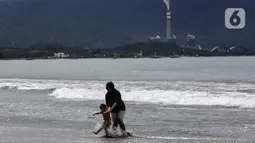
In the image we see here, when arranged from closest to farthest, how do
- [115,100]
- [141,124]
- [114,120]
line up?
1. [115,100]
2. [114,120]
3. [141,124]

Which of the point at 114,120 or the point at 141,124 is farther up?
the point at 114,120

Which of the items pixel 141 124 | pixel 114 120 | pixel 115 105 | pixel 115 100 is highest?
pixel 115 100

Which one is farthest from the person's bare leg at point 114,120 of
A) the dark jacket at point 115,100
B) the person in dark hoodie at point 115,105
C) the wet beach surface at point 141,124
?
the wet beach surface at point 141,124

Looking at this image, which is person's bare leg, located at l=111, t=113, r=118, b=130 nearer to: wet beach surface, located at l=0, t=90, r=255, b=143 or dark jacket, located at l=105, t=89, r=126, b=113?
dark jacket, located at l=105, t=89, r=126, b=113

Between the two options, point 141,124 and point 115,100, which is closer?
point 115,100

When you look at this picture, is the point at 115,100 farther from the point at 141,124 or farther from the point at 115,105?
the point at 141,124

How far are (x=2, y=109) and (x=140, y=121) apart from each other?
7.56m

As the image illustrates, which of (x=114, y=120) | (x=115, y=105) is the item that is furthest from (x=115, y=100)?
(x=114, y=120)

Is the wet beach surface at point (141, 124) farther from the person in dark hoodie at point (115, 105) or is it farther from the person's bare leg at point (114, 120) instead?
the person in dark hoodie at point (115, 105)

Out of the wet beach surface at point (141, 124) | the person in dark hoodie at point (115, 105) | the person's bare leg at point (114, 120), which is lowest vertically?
the wet beach surface at point (141, 124)

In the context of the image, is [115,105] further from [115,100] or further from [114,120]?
[114,120]

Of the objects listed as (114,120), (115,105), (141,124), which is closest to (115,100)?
(115,105)

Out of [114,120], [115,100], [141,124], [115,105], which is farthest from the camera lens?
[141,124]

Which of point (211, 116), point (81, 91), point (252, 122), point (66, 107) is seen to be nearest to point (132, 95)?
point (81, 91)
